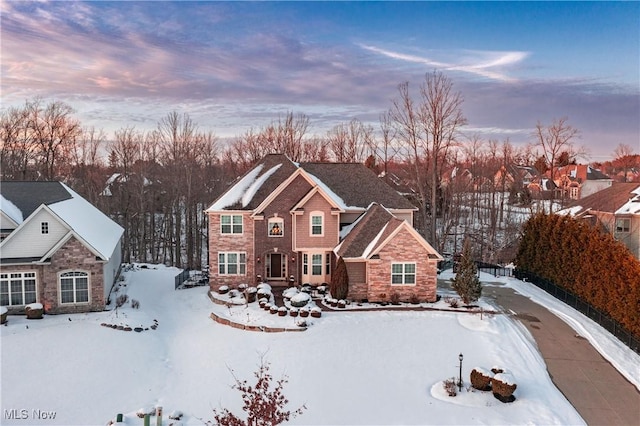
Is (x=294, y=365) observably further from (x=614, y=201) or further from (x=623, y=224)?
(x=614, y=201)

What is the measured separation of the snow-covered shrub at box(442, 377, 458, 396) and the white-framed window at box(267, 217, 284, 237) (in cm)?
1281

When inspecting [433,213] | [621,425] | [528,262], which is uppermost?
[433,213]

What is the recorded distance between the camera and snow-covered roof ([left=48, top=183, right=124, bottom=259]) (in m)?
20.7

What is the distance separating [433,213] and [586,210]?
12.6 m

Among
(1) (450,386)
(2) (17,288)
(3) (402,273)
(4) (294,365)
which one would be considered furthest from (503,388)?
(2) (17,288)

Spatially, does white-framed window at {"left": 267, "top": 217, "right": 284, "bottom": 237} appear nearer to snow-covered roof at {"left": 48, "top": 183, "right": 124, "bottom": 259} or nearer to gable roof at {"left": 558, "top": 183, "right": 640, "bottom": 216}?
snow-covered roof at {"left": 48, "top": 183, "right": 124, "bottom": 259}

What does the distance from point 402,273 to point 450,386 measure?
8464 mm

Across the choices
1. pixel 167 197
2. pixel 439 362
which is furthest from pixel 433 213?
pixel 167 197

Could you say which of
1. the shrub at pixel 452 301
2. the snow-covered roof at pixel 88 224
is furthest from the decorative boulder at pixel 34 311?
the shrub at pixel 452 301

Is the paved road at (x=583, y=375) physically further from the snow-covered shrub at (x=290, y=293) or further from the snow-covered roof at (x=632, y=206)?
the snow-covered roof at (x=632, y=206)

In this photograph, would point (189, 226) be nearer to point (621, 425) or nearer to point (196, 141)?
point (196, 141)

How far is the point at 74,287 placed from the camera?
20391 mm

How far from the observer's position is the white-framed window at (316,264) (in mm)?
24281

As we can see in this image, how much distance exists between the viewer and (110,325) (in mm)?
18828
